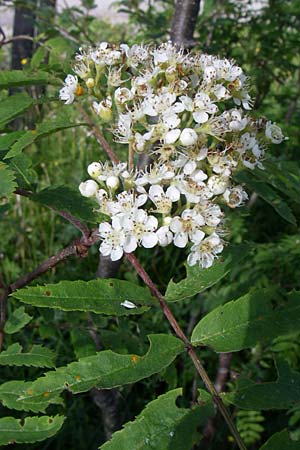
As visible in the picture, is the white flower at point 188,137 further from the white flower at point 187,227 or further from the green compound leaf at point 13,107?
the green compound leaf at point 13,107

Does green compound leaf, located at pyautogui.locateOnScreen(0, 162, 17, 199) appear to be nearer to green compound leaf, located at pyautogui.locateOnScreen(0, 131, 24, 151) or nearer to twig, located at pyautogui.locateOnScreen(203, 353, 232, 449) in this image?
green compound leaf, located at pyautogui.locateOnScreen(0, 131, 24, 151)

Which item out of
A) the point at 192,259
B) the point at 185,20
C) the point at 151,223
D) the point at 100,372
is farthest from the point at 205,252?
the point at 185,20

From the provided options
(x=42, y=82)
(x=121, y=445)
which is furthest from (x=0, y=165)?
(x=121, y=445)

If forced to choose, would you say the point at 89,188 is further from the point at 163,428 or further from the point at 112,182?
the point at 163,428

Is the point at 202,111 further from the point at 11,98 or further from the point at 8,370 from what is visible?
the point at 8,370

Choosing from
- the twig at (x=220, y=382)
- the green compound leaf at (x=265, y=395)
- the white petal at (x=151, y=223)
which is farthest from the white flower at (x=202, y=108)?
the twig at (x=220, y=382)

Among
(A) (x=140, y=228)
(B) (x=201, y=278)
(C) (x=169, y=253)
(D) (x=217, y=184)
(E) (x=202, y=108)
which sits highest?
(E) (x=202, y=108)
